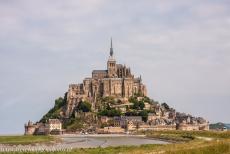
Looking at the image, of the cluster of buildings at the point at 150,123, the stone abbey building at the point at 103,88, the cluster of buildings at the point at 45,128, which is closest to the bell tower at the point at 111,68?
the stone abbey building at the point at 103,88

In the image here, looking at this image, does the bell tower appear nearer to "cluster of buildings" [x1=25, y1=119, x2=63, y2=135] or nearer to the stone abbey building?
the stone abbey building

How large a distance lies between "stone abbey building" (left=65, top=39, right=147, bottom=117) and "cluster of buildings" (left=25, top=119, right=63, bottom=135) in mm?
8466

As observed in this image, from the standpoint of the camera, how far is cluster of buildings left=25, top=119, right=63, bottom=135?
133m

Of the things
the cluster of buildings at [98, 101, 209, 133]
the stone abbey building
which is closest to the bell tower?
the stone abbey building

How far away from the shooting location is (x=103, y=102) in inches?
5669

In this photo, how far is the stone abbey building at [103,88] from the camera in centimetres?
14600

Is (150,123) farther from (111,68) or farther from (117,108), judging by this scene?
(111,68)

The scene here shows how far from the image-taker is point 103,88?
14650 cm

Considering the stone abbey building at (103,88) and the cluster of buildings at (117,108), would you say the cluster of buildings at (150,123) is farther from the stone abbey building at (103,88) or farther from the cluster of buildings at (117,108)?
the stone abbey building at (103,88)

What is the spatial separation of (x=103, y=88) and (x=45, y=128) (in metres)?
20.0

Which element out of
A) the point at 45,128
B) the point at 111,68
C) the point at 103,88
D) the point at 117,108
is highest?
the point at 111,68

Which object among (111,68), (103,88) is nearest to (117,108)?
(103,88)

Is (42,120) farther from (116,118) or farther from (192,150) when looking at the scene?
(192,150)

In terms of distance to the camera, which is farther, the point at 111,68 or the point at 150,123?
the point at 111,68
